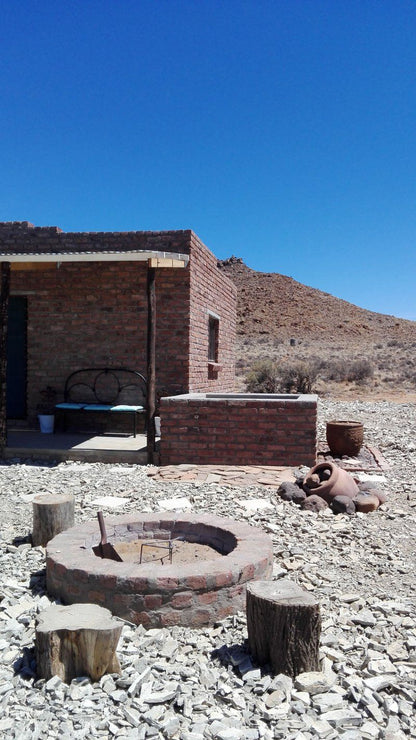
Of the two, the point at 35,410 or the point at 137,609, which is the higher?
the point at 35,410

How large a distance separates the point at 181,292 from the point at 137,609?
249 inches

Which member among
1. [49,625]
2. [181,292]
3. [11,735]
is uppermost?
[181,292]

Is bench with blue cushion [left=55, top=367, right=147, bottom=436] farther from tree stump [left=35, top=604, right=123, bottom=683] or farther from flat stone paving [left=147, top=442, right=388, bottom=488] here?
tree stump [left=35, top=604, right=123, bottom=683]

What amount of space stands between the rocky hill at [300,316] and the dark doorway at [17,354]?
34.6 m

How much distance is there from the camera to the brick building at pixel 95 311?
9.21 meters

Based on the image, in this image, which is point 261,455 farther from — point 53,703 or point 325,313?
point 325,313

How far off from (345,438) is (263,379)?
12391mm

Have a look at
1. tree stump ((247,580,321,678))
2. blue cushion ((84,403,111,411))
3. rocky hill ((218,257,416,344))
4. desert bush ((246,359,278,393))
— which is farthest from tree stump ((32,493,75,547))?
rocky hill ((218,257,416,344))

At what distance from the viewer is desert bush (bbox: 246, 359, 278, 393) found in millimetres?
20028

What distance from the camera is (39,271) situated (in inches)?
381

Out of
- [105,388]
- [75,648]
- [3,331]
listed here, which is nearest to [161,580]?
[75,648]

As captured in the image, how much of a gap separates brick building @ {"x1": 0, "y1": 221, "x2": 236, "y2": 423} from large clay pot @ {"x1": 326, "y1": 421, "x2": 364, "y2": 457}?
90.8 inches

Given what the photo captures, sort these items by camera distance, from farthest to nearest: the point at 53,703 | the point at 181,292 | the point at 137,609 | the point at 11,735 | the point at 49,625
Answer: the point at 181,292
the point at 137,609
the point at 49,625
the point at 53,703
the point at 11,735

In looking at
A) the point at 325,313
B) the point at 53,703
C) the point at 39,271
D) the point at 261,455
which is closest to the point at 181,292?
the point at 39,271
